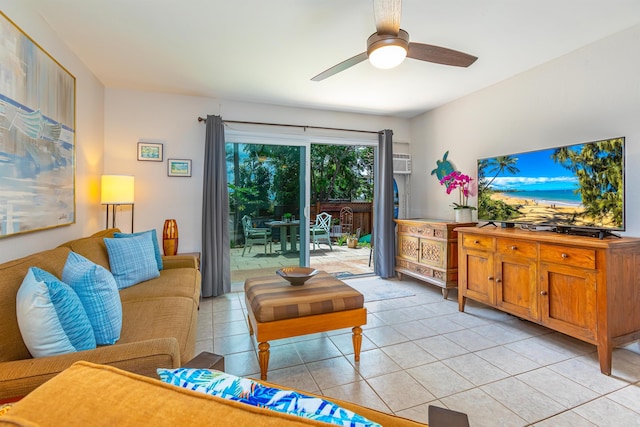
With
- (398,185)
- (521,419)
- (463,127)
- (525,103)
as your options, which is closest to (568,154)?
(525,103)

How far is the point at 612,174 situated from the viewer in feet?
7.34

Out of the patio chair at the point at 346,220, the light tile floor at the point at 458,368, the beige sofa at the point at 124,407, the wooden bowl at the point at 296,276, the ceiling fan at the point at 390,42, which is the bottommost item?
the light tile floor at the point at 458,368

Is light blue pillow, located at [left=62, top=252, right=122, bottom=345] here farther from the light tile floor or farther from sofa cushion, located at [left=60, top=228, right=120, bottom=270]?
the light tile floor

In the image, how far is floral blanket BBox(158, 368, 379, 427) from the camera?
558 mm

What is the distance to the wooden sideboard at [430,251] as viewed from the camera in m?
3.55

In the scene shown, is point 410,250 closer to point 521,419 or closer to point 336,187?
Result: point 521,419

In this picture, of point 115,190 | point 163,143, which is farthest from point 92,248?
point 163,143

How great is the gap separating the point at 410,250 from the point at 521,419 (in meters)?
2.66

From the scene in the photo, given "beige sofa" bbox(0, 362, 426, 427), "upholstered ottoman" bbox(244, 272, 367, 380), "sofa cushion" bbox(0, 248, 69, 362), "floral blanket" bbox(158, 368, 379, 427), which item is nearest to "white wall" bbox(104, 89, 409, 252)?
"upholstered ottoman" bbox(244, 272, 367, 380)

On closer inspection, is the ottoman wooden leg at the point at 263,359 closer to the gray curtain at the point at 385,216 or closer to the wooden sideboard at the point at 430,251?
the wooden sideboard at the point at 430,251

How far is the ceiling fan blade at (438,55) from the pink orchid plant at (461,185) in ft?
5.38

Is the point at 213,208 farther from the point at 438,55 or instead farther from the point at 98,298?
the point at 438,55

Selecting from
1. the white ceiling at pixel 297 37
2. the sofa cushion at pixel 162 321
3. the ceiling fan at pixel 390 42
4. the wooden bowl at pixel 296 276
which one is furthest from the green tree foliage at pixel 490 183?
the sofa cushion at pixel 162 321

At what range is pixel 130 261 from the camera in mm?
2438
